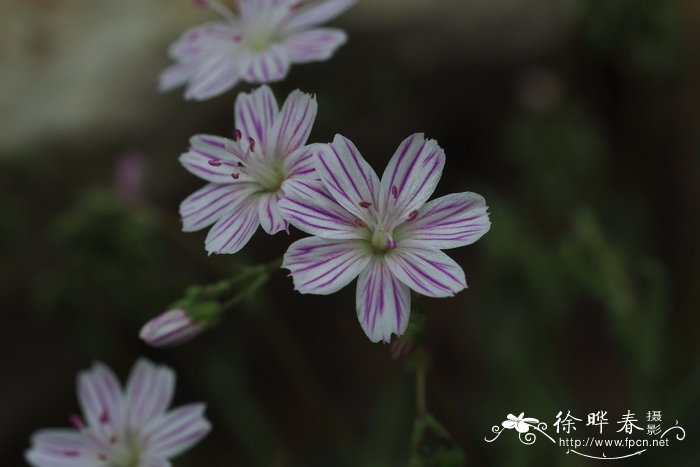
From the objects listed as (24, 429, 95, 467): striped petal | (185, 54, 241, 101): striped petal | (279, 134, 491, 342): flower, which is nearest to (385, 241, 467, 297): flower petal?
(279, 134, 491, 342): flower

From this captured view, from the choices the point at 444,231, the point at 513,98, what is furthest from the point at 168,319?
the point at 513,98

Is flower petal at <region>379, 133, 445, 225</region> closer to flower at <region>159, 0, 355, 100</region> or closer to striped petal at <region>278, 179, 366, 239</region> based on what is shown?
striped petal at <region>278, 179, 366, 239</region>

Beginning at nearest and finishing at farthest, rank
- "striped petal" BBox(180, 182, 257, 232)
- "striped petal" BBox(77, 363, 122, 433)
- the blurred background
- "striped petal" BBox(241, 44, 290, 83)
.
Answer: "striped petal" BBox(180, 182, 257, 232) < "striped petal" BBox(241, 44, 290, 83) < "striped petal" BBox(77, 363, 122, 433) < the blurred background

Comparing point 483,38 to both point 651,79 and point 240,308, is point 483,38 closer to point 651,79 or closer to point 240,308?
point 651,79

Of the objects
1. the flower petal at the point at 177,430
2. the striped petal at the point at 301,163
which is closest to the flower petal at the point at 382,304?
the striped petal at the point at 301,163

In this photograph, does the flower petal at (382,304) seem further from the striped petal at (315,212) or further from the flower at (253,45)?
the flower at (253,45)

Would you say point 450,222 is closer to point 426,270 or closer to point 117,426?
point 426,270
